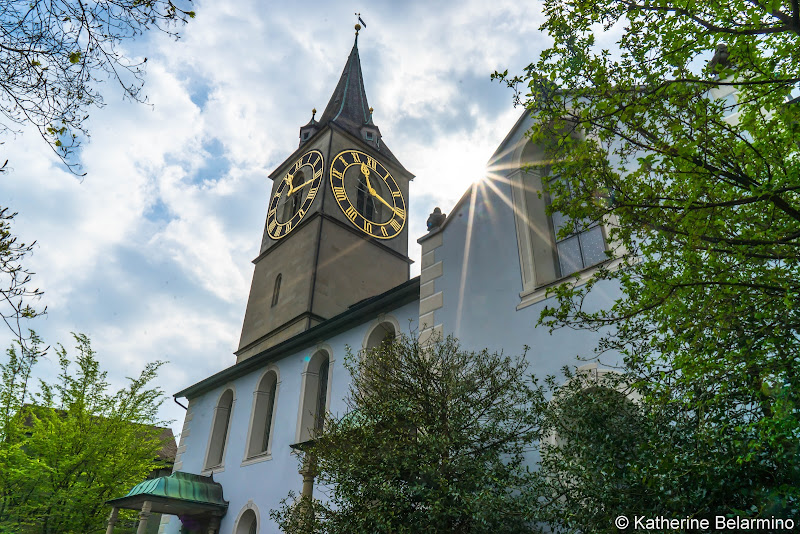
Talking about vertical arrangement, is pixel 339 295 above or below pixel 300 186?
below

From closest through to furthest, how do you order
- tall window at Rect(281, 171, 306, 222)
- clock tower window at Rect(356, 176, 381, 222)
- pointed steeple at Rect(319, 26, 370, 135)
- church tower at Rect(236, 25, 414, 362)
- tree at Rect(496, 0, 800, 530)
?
1. tree at Rect(496, 0, 800, 530)
2. church tower at Rect(236, 25, 414, 362)
3. clock tower window at Rect(356, 176, 381, 222)
4. tall window at Rect(281, 171, 306, 222)
5. pointed steeple at Rect(319, 26, 370, 135)

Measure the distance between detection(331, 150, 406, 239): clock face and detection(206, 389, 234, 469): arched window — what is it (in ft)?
33.0

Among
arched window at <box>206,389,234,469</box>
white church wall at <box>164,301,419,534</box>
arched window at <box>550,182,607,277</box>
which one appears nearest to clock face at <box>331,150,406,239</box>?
arched window at <box>206,389,234,469</box>

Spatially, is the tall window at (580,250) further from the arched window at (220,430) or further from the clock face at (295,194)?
the clock face at (295,194)

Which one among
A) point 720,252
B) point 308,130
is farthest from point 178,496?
point 308,130

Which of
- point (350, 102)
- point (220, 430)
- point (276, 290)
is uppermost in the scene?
point (350, 102)

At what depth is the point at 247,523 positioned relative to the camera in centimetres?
1474

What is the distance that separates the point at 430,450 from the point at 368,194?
70.2 ft

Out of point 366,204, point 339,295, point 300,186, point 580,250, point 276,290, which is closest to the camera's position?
point 580,250

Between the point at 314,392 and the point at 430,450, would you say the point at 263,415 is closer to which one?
the point at 314,392

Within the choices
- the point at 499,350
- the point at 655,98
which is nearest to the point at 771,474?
the point at 655,98

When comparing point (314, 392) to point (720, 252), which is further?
point (314, 392)

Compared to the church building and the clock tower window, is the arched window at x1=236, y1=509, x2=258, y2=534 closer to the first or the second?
the church building

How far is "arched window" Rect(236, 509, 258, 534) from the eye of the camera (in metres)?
14.6
